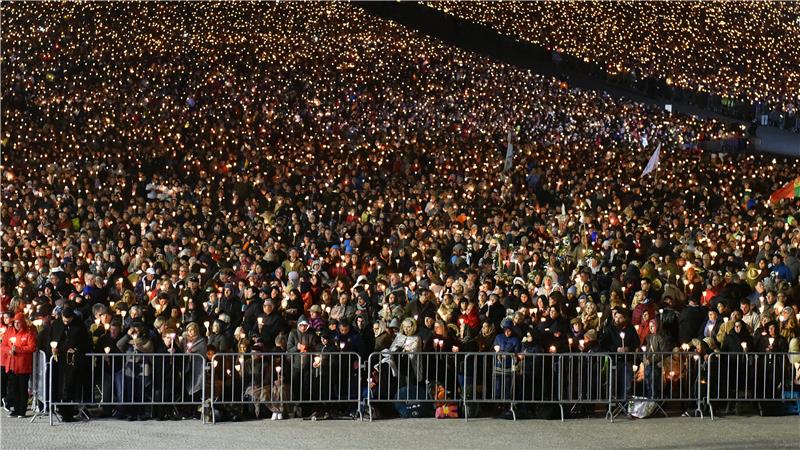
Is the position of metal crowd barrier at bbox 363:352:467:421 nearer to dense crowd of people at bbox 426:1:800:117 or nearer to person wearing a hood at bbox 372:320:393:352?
person wearing a hood at bbox 372:320:393:352

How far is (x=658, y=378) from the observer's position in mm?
13352

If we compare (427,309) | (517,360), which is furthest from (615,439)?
(427,309)

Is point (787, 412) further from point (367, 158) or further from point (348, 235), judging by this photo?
point (367, 158)

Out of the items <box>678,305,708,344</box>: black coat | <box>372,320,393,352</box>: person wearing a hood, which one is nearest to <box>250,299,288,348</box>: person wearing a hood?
<box>372,320,393,352</box>: person wearing a hood

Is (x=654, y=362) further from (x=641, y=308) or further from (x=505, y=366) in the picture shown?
(x=641, y=308)

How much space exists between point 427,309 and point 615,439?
3637mm

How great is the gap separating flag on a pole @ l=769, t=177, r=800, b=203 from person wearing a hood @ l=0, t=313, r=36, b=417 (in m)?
14.2

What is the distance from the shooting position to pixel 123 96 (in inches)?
1334

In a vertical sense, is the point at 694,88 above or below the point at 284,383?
above

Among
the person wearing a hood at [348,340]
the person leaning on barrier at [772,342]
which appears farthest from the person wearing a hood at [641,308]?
the person wearing a hood at [348,340]

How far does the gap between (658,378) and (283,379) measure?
3.39 metres

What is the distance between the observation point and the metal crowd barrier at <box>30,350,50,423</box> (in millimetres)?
13070

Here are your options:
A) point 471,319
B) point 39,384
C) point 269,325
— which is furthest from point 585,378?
point 39,384

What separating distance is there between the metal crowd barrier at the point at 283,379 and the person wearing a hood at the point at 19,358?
169 cm
